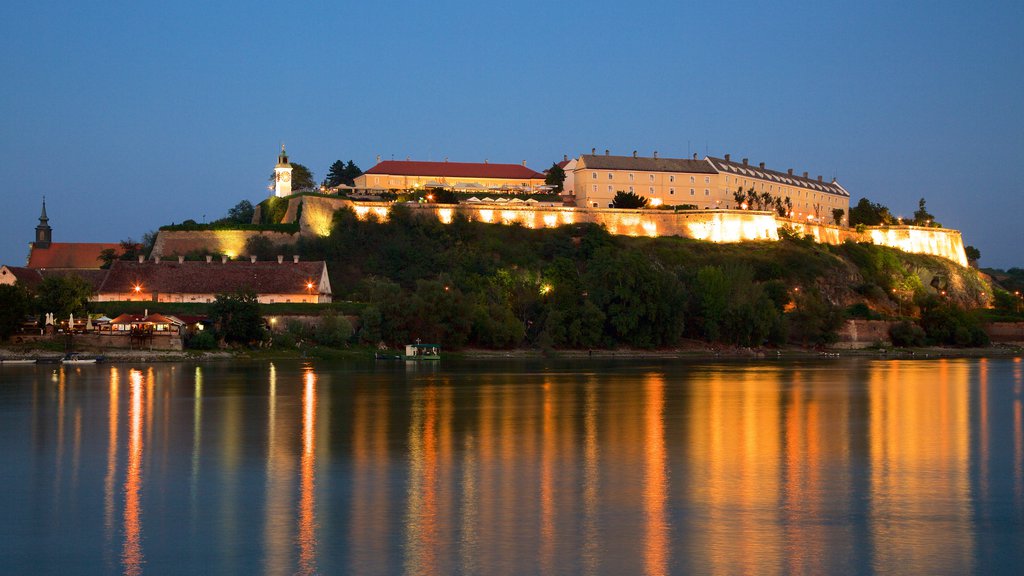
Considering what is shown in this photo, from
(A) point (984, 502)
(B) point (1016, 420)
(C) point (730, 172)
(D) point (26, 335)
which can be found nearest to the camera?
(A) point (984, 502)

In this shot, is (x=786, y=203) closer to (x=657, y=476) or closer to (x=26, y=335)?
(x=26, y=335)

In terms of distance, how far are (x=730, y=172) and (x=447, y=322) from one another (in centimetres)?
3955

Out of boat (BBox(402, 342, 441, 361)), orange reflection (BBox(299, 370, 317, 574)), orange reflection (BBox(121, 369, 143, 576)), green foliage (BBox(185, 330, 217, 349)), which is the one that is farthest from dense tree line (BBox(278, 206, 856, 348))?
orange reflection (BBox(121, 369, 143, 576))

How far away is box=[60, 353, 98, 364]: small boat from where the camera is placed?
43250 mm

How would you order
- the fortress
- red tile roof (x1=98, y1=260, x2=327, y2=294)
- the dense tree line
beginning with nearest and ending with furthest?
the dense tree line → red tile roof (x1=98, y1=260, x2=327, y2=294) → the fortress

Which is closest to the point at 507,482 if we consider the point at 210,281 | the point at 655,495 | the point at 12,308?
the point at 655,495

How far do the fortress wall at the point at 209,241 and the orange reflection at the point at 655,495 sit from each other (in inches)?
1531

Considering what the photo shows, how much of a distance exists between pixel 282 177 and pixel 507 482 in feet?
181

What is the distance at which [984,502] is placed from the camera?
555 inches

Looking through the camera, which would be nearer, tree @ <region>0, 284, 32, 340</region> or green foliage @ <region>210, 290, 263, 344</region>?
tree @ <region>0, 284, 32, 340</region>

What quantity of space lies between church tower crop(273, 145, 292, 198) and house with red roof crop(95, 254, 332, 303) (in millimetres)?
12947

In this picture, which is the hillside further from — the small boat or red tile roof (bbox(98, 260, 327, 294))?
the small boat

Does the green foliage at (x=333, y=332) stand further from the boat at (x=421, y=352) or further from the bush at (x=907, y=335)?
the bush at (x=907, y=335)

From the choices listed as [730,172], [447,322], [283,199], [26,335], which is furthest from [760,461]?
[730,172]
